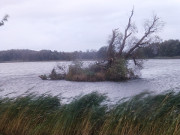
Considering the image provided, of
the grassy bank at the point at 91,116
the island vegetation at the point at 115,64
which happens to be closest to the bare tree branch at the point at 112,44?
the island vegetation at the point at 115,64

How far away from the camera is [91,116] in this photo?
11.5m

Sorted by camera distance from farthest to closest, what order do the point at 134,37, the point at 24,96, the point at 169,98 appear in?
the point at 134,37 → the point at 24,96 → the point at 169,98

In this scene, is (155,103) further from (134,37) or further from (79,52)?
(79,52)

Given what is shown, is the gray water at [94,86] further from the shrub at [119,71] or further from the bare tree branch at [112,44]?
the bare tree branch at [112,44]

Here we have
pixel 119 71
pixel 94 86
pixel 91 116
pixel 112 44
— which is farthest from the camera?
pixel 112 44

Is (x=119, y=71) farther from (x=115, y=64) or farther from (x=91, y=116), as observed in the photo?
(x=91, y=116)

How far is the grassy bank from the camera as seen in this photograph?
407 inches

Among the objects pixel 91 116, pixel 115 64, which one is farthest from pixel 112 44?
pixel 91 116

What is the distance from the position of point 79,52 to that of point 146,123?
51.4m

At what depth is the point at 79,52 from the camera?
6166 cm

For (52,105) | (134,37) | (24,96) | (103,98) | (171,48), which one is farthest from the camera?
(171,48)

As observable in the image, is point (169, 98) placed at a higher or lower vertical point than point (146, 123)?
higher

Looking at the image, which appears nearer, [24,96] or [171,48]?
[24,96]

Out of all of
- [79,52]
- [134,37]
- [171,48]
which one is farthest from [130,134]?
[171,48]
